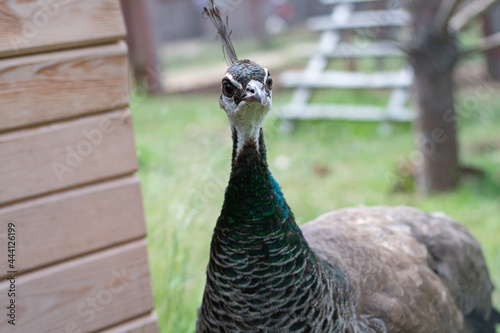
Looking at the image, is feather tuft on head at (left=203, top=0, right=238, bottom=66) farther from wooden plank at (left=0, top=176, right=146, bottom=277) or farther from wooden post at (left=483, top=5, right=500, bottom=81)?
wooden post at (left=483, top=5, right=500, bottom=81)

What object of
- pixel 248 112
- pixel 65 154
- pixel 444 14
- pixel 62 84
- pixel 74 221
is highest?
pixel 444 14

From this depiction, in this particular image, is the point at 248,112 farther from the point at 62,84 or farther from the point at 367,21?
the point at 367,21

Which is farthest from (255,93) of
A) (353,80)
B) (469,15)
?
(353,80)

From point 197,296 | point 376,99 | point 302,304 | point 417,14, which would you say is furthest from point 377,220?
point 376,99

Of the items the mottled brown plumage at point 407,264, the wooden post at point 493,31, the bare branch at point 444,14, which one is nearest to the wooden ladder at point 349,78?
Result: the bare branch at point 444,14

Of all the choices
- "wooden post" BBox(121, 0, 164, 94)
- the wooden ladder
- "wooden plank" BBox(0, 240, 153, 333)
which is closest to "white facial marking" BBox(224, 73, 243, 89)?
"wooden plank" BBox(0, 240, 153, 333)

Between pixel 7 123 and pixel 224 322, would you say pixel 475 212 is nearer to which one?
pixel 224 322

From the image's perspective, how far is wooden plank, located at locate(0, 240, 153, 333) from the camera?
6.41ft

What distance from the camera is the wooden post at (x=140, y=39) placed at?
27.2 ft

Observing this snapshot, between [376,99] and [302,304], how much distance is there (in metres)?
5.51

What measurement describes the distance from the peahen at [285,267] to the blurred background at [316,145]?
1.49 feet

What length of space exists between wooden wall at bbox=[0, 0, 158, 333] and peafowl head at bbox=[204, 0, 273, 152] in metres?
0.62

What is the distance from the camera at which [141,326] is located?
2.20 m

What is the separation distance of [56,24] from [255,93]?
86 centimetres
